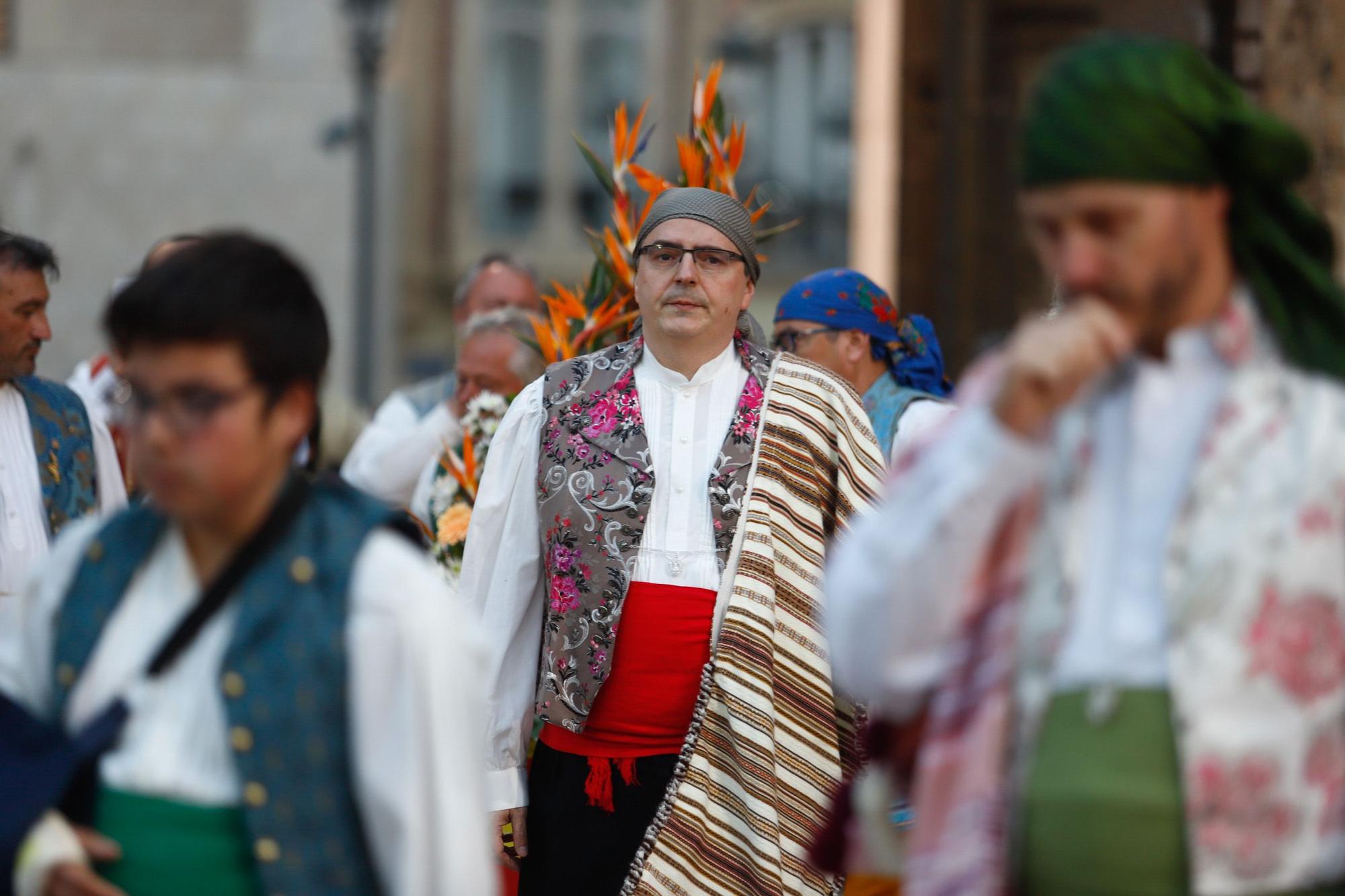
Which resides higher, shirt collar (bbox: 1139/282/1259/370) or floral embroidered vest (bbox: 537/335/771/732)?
shirt collar (bbox: 1139/282/1259/370)

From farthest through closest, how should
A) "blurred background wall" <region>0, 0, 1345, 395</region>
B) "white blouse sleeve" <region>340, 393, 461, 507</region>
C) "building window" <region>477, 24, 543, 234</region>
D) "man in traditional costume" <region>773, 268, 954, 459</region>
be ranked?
"building window" <region>477, 24, 543, 234</region>
"blurred background wall" <region>0, 0, 1345, 395</region>
"white blouse sleeve" <region>340, 393, 461, 507</region>
"man in traditional costume" <region>773, 268, 954, 459</region>

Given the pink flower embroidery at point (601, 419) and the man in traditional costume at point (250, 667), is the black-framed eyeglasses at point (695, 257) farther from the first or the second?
the man in traditional costume at point (250, 667)

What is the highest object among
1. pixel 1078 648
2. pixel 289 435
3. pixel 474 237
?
pixel 289 435

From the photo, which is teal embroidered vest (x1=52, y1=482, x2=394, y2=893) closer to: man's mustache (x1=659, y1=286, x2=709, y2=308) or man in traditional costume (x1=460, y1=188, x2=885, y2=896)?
man in traditional costume (x1=460, y1=188, x2=885, y2=896)

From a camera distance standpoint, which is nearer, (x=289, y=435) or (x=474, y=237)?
(x=289, y=435)

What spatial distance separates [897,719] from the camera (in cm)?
247

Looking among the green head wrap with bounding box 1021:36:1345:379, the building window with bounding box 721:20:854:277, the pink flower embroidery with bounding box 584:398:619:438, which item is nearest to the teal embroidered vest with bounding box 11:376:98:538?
the pink flower embroidery with bounding box 584:398:619:438

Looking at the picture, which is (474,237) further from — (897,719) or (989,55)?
(897,719)

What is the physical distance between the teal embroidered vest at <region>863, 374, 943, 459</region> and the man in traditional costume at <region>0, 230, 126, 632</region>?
216 centimetres

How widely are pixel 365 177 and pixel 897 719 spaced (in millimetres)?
11585

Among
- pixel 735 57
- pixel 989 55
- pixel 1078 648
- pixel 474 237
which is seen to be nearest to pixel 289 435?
pixel 1078 648

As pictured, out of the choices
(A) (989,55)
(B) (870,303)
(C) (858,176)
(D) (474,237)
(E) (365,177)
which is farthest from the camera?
(D) (474,237)

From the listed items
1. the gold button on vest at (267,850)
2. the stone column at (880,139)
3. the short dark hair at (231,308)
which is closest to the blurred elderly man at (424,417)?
the stone column at (880,139)

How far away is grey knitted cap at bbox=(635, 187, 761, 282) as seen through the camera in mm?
4695
